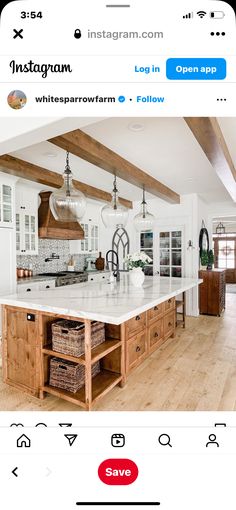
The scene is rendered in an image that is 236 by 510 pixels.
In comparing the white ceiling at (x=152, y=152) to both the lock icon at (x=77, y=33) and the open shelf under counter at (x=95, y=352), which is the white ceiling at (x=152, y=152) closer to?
the lock icon at (x=77, y=33)

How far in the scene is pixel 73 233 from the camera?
367 cm

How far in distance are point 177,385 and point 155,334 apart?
0.59 metres

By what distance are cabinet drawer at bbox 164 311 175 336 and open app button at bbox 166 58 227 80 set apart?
2264mm

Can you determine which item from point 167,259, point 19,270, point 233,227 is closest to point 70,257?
point 19,270

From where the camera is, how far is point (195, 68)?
1.46 feet

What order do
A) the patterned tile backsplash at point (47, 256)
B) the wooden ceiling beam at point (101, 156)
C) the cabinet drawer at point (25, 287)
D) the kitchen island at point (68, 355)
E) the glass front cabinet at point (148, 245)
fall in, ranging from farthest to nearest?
the glass front cabinet at point (148, 245)
the patterned tile backsplash at point (47, 256)
the cabinet drawer at point (25, 287)
the wooden ceiling beam at point (101, 156)
the kitchen island at point (68, 355)

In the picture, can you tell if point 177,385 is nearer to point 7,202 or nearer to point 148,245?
point 7,202

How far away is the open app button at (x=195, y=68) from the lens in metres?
0.44

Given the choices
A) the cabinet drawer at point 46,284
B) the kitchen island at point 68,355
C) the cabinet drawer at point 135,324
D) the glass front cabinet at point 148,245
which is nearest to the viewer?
the kitchen island at point 68,355

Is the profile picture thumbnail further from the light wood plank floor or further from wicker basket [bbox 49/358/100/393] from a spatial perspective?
the light wood plank floor

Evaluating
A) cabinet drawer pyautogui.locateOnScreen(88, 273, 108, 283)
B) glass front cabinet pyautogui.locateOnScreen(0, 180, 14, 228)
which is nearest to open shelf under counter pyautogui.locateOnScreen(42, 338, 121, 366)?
glass front cabinet pyautogui.locateOnScreen(0, 180, 14, 228)

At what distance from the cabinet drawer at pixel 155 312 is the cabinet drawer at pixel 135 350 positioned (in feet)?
0.60

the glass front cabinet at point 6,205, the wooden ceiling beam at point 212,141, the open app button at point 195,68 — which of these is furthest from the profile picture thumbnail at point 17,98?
the glass front cabinet at point 6,205
